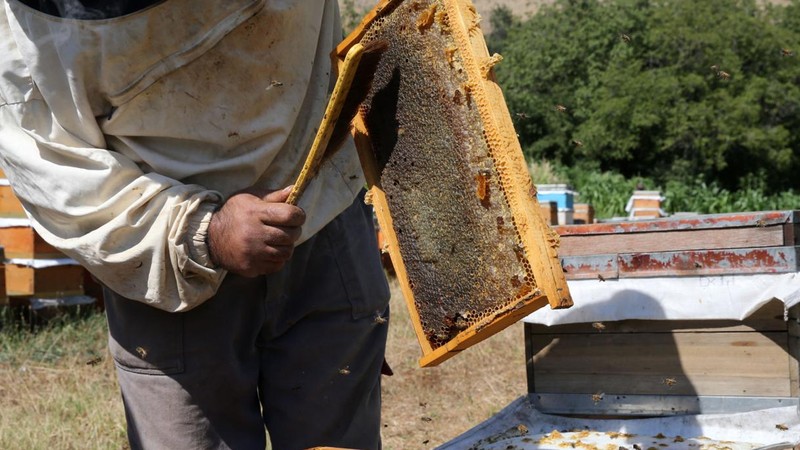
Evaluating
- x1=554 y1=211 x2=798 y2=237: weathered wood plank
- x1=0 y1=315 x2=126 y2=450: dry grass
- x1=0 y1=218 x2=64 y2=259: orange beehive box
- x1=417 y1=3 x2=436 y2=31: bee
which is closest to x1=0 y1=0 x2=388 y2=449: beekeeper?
x1=417 y1=3 x2=436 y2=31: bee

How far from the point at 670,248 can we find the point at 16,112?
2485 mm

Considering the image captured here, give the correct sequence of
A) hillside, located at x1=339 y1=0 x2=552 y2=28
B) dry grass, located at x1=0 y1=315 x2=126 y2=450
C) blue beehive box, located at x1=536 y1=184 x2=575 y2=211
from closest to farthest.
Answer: dry grass, located at x1=0 y1=315 x2=126 y2=450
blue beehive box, located at x1=536 y1=184 x2=575 y2=211
hillside, located at x1=339 y1=0 x2=552 y2=28

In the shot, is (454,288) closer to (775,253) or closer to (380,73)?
(380,73)

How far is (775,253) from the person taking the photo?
3223mm


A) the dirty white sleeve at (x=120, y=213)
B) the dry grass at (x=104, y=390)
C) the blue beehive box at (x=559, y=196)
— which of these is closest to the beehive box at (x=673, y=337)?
the dry grass at (x=104, y=390)

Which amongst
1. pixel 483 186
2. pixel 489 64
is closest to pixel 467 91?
pixel 489 64

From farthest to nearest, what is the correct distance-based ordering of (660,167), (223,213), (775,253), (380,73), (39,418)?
(660,167) → (39,418) → (775,253) → (380,73) → (223,213)

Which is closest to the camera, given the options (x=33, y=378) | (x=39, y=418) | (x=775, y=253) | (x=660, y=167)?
(x=775, y=253)

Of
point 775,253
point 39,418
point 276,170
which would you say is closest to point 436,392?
point 39,418

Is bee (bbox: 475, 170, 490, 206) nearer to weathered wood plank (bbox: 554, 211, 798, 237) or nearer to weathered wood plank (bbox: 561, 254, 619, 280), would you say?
weathered wood plank (bbox: 554, 211, 798, 237)

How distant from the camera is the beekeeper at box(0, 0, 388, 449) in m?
1.90

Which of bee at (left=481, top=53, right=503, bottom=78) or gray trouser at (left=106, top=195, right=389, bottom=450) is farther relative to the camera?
gray trouser at (left=106, top=195, right=389, bottom=450)

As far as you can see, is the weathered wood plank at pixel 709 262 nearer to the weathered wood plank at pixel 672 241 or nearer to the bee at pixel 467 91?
the weathered wood plank at pixel 672 241

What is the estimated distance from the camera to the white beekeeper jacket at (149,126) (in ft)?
6.23
